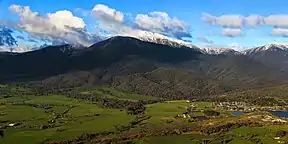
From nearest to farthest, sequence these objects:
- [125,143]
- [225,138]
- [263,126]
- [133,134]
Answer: [125,143] → [225,138] → [133,134] → [263,126]

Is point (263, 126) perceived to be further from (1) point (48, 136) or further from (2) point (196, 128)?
(1) point (48, 136)

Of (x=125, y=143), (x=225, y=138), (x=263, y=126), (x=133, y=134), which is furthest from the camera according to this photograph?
(x=263, y=126)

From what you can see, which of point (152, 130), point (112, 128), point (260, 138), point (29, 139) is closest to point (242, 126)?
point (260, 138)

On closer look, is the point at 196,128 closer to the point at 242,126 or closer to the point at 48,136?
the point at 242,126

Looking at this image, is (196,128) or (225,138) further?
(196,128)

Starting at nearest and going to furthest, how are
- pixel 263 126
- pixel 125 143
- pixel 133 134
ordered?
pixel 125 143
pixel 133 134
pixel 263 126

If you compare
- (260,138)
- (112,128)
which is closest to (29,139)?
(112,128)

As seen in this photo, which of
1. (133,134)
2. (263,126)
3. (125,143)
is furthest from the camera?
(263,126)

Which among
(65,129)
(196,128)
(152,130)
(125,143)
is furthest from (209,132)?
(65,129)

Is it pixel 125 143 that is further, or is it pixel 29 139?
pixel 29 139
